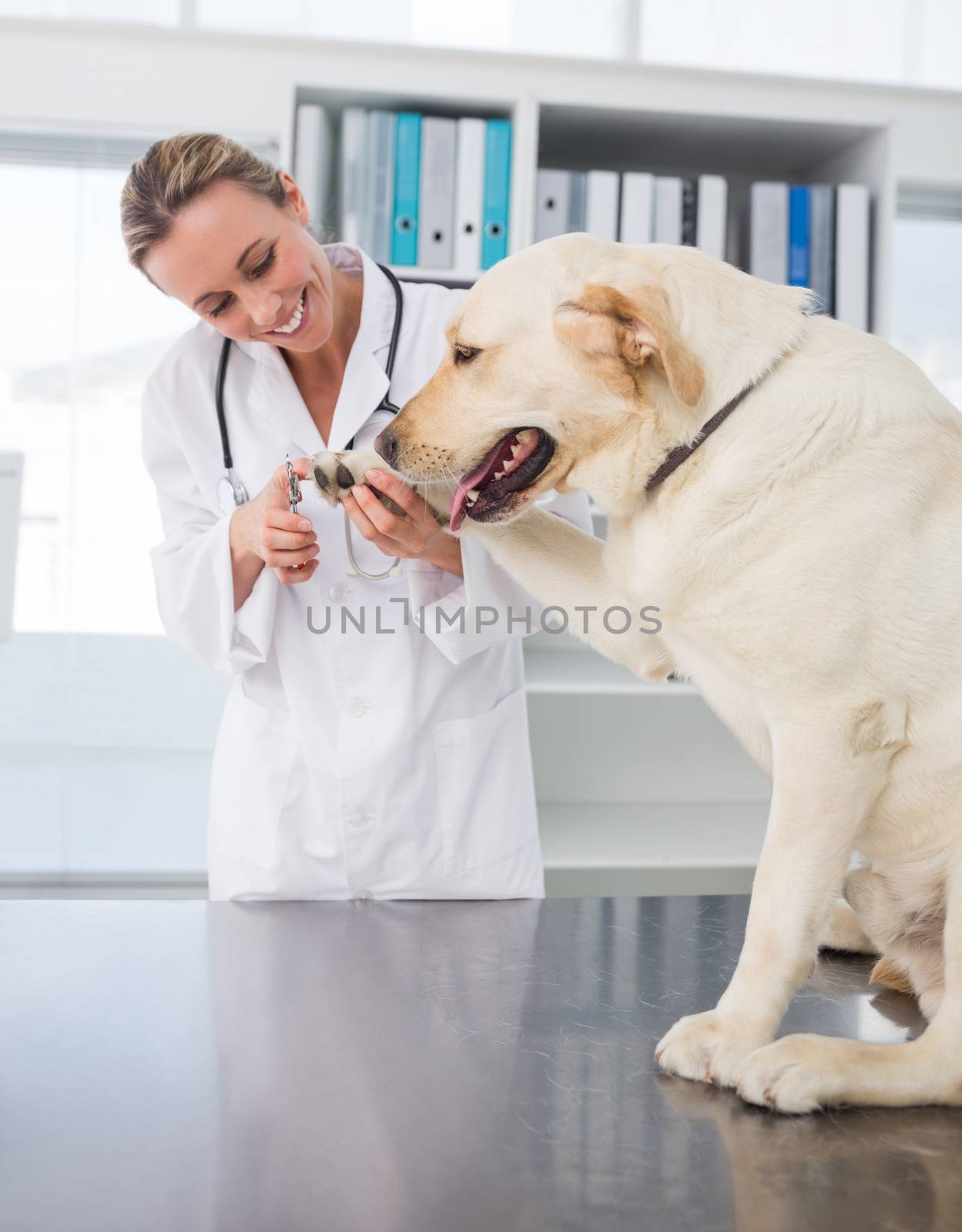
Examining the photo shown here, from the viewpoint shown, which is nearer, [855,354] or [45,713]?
[855,354]

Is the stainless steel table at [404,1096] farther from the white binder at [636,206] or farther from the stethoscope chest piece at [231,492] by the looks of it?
the white binder at [636,206]

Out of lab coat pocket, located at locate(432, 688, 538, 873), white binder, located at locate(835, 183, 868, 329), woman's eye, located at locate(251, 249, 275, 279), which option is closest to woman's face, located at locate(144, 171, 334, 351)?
woman's eye, located at locate(251, 249, 275, 279)

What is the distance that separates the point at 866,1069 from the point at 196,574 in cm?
97

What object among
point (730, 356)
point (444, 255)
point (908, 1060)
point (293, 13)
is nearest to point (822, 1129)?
point (908, 1060)

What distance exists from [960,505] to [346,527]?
711 millimetres

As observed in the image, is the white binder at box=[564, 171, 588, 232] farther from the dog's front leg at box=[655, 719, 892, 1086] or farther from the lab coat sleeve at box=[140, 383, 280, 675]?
the dog's front leg at box=[655, 719, 892, 1086]

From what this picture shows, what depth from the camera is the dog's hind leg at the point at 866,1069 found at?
73 cm

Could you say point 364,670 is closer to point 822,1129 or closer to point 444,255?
point 822,1129

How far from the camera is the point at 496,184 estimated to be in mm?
2465

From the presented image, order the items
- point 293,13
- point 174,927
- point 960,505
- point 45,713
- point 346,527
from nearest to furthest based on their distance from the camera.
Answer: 1. point 960,505
2. point 174,927
3. point 346,527
4. point 293,13
5. point 45,713

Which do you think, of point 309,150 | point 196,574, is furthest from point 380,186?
point 196,574

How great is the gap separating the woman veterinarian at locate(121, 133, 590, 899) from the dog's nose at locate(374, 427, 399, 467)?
0.23m

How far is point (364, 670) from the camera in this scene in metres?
1.41

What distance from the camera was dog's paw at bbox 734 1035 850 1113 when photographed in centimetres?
73
